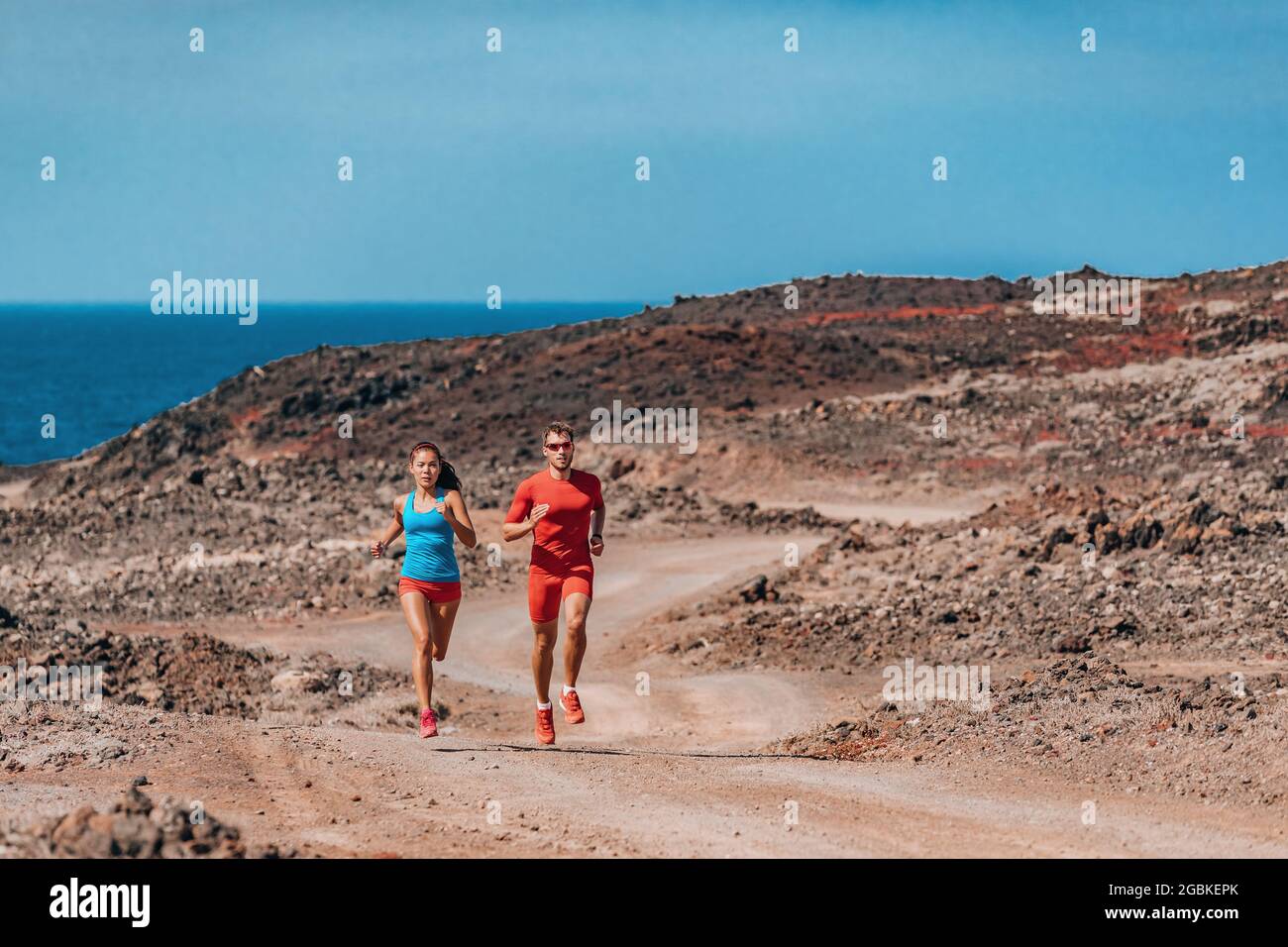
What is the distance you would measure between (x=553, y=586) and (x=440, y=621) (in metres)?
1.00

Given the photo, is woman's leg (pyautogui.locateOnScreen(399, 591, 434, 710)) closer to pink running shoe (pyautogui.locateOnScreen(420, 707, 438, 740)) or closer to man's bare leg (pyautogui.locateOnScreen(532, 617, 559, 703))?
pink running shoe (pyautogui.locateOnScreen(420, 707, 438, 740))

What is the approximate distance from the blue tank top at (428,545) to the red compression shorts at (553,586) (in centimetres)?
63

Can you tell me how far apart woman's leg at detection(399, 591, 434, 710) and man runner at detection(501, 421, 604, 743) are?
2.86ft

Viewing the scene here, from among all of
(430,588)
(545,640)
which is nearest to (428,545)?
(430,588)

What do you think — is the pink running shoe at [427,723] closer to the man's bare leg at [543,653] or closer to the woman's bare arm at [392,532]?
the man's bare leg at [543,653]

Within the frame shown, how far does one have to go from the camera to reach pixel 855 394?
48719mm

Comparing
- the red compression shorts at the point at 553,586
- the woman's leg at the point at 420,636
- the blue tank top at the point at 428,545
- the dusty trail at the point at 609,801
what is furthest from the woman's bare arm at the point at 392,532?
the dusty trail at the point at 609,801

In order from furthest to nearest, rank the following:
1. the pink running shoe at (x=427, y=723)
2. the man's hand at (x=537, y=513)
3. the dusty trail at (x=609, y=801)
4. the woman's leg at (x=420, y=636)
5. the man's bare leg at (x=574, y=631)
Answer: the pink running shoe at (x=427, y=723) → the woman's leg at (x=420, y=636) → the man's bare leg at (x=574, y=631) → the man's hand at (x=537, y=513) → the dusty trail at (x=609, y=801)

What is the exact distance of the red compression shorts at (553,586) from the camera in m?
11.6

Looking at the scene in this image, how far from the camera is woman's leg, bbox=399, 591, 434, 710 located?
1177cm

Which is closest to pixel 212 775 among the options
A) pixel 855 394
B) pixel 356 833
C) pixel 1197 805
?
pixel 356 833

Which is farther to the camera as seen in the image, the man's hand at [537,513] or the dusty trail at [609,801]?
the man's hand at [537,513]
